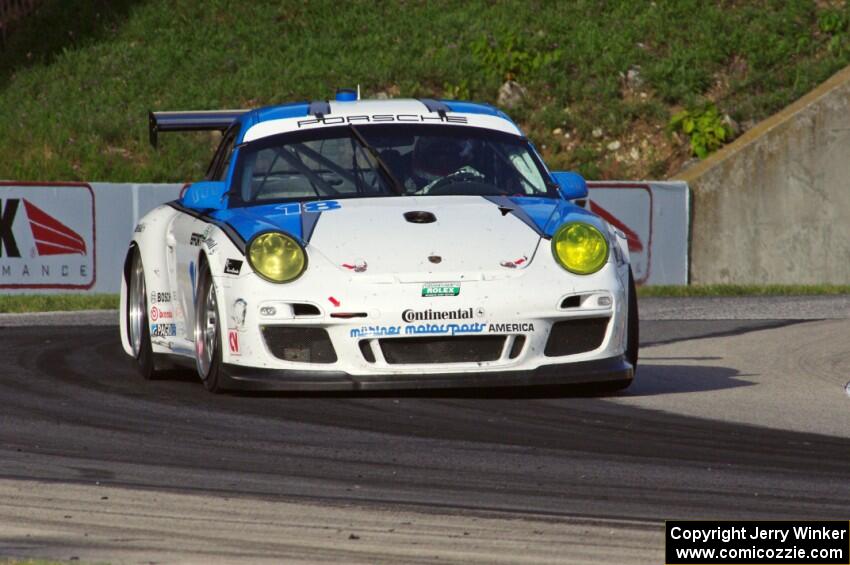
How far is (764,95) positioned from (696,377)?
16.2 meters

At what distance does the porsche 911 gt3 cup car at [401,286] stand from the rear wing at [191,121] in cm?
207

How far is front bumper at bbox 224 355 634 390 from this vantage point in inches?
316

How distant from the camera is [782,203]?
22.5 meters

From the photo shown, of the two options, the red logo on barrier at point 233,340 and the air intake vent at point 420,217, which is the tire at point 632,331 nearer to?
the air intake vent at point 420,217

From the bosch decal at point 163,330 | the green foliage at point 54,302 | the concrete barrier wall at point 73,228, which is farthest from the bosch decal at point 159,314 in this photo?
the concrete barrier wall at point 73,228

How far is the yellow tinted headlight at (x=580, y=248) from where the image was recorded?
818cm

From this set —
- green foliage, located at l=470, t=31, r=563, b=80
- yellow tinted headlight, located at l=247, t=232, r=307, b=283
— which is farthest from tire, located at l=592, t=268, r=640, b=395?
green foliage, located at l=470, t=31, r=563, b=80

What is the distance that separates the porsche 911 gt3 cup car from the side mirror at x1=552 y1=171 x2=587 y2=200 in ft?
0.04

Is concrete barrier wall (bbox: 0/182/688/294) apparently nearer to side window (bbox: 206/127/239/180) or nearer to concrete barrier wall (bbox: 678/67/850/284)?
concrete barrier wall (bbox: 678/67/850/284)

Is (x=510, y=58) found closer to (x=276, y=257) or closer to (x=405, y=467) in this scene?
(x=276, y=257)

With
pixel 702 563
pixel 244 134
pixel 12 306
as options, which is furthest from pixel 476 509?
pixel 12 306

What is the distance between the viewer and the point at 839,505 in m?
5.52

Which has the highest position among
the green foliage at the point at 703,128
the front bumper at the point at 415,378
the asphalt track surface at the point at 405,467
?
the green foliage at the point at 703,128

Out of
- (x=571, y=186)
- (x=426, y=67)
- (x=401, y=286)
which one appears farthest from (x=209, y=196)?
(x=426, y=67)
